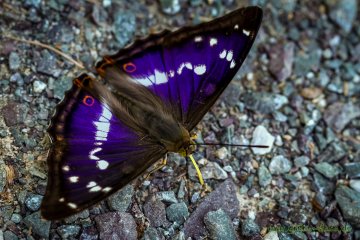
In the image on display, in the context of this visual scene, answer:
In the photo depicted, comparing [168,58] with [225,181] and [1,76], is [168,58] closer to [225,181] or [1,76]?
[225,181]

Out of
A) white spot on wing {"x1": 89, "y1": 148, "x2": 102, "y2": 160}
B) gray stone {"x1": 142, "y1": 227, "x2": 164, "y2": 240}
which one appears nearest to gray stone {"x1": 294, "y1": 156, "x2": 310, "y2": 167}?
gray stone {"x1": 142, "y1": 227, "x2": 164, "y2": 240}

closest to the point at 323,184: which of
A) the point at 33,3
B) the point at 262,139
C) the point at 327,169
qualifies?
the point at 327,169

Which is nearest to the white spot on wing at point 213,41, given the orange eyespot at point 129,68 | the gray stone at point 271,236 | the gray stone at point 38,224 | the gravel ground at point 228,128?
the orange eyespot at point 129,68

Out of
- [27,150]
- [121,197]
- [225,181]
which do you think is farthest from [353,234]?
[27,150]

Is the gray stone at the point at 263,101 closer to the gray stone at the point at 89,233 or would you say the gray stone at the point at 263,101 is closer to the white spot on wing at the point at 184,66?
the white spot on wing at the point at 184,66

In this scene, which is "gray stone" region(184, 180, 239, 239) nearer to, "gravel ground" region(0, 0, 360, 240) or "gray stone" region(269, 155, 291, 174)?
"gravel ground" region(0, 0, 360, 240)

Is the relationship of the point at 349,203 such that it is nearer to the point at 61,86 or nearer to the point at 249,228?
the point at 249,228

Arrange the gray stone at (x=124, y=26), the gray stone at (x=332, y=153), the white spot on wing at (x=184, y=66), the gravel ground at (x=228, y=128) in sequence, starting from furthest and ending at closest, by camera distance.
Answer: the gray stone at (x=124, y=26) → the gray stone at (x=332, y=153) → the white spot on wing at (x=184, y=66) → the gravel ground at (x=228, y=128)
